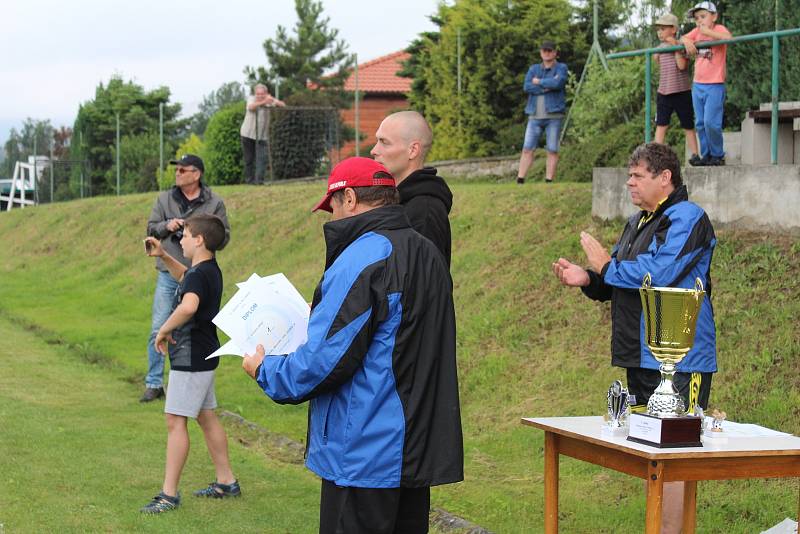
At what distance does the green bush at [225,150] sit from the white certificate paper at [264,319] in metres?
24.9

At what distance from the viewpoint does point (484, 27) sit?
2650 centimetres

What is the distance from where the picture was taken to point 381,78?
173 feet

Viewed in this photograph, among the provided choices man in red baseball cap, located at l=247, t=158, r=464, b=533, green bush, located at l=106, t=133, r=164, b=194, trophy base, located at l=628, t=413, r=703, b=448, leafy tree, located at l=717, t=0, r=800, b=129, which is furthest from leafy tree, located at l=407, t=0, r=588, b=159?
man in red baseball cap, located at l=247, t=158, r=464, b=533

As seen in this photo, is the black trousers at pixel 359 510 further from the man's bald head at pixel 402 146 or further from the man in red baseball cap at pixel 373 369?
the man's bald head at pixel 402 146

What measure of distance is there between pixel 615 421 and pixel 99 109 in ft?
149

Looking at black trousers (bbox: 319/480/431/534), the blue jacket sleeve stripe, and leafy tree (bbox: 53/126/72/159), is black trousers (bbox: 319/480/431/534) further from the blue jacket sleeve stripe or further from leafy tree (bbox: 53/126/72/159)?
leafy tree (bbox: 53/126/72/159)

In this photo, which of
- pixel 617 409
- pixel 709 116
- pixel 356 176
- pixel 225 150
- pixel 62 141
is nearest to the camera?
pixel 356 176

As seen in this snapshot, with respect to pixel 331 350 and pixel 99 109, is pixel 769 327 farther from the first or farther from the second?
pixel 99 109

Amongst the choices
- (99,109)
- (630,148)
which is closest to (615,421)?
(630,148)

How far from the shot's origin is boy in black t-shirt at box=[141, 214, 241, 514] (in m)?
7.16

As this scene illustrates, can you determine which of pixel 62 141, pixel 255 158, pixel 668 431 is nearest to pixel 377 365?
pixel 668 431

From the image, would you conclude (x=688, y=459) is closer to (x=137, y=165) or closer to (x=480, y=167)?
(x=480, y=167)

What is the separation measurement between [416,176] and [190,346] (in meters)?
2.39

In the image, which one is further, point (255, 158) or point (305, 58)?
point (305, 58)
